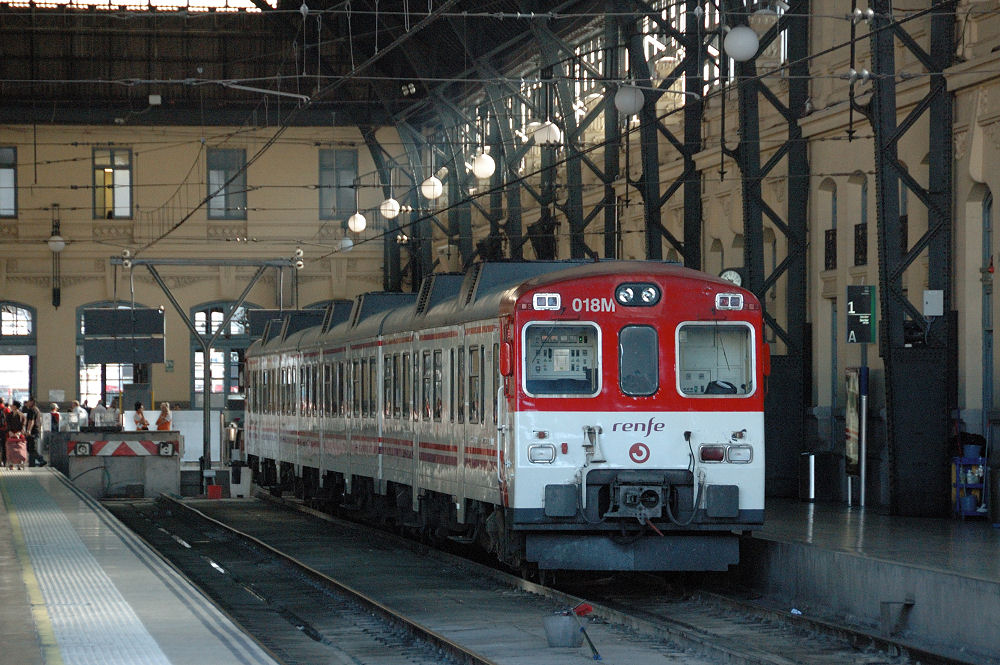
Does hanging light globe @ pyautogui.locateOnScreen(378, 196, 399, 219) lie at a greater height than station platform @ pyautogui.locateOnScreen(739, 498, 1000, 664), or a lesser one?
greater

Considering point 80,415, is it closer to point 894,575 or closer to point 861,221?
point 861,221

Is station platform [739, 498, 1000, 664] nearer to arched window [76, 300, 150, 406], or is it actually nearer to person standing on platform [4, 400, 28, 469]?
person standing on platform [4, 400, 28, 469]

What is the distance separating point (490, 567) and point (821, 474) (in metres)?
7.45

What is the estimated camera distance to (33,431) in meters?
39.9

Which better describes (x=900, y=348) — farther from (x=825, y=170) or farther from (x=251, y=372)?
(x=251, y=372)

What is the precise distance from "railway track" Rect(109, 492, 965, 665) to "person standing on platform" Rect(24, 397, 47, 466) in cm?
1740

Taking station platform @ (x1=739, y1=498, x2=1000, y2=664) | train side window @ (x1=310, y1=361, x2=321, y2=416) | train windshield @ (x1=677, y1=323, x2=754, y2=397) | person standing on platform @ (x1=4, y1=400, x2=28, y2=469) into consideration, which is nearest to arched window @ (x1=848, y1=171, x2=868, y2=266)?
station platform @ (x1=739, y1=498, x2=1000, y2=664)

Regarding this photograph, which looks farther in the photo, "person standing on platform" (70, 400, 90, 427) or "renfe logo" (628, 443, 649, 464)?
"person standing on platform" (70, 400, 90, 427)

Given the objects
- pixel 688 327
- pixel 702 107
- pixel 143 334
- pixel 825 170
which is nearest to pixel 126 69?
pixel 143 334

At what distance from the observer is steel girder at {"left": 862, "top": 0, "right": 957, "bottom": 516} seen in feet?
63.8

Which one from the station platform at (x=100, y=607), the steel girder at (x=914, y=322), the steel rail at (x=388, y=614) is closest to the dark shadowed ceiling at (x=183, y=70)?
the steel girder at (x=914, y=322)

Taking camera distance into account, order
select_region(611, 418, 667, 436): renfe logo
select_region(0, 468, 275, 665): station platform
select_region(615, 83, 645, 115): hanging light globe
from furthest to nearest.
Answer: select_region(615, 83, 645, 115): hanging light globe → select_region(611, 418, 667, 436): renfe logo → select_region(0, 468, 275, 665): station platform

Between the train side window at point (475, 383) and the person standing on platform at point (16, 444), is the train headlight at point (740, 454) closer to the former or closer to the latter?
the train side window at point (475, 383)

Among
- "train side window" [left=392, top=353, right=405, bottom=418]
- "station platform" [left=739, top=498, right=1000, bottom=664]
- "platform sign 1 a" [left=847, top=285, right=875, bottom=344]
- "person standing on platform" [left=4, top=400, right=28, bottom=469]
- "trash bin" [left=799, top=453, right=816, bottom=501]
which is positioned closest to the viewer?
"station platform" [left=739, top=498, right=1000, bottom=664]
